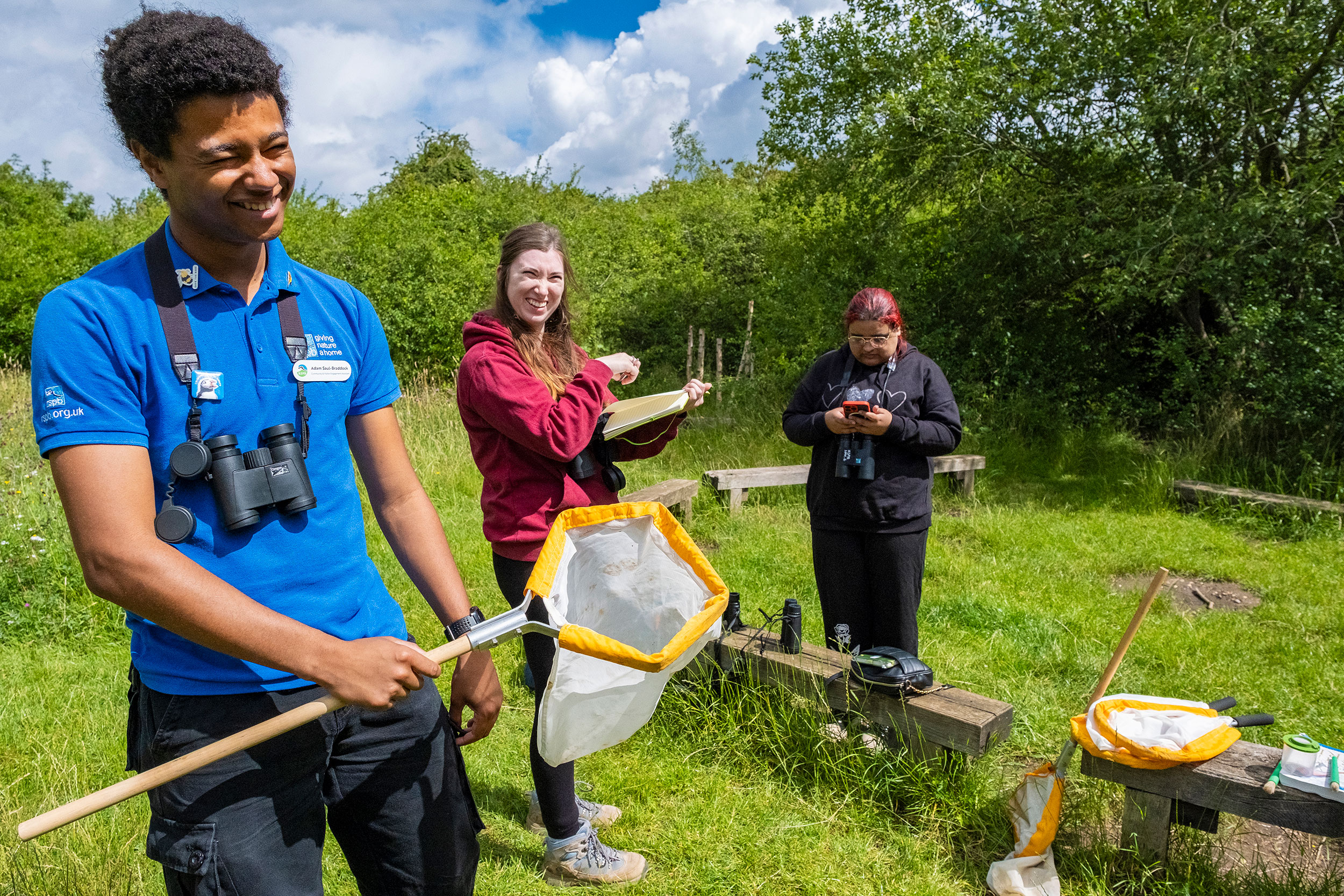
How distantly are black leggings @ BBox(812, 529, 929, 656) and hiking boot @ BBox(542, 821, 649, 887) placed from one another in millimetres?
1240

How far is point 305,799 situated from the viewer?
5.12 ft

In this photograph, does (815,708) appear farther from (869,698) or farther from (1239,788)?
(1239,788)

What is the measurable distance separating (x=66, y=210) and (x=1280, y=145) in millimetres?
31065

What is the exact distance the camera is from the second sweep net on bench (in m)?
1.95

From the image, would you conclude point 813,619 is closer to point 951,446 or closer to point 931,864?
point 951,446

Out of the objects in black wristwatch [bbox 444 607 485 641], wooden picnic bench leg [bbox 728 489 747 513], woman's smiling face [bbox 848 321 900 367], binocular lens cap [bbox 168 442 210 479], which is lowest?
wooden picnic bench leg [bbox 728 489 747 513]

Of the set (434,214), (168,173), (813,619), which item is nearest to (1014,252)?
(813,619)

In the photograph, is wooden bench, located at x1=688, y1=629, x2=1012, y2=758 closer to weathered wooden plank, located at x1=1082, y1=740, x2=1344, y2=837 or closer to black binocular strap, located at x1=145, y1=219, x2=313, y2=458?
weathered wooden plank, located at x1=1082, y1=740, x2=1344, y2=837

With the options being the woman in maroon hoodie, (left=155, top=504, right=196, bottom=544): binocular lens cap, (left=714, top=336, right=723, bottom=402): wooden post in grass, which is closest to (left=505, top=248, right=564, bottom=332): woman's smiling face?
the woman in maroon hoodie

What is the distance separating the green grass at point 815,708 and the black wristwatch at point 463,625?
1416 mm

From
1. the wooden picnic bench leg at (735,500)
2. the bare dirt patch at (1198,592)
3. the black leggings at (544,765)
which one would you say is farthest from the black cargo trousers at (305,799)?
the wooden picnic bench leg at (735,500)

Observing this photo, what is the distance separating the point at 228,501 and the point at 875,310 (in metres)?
2.83

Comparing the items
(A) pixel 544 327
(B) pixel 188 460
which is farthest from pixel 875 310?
Result: (B) pixel 188 460

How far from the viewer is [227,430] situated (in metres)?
1.46
